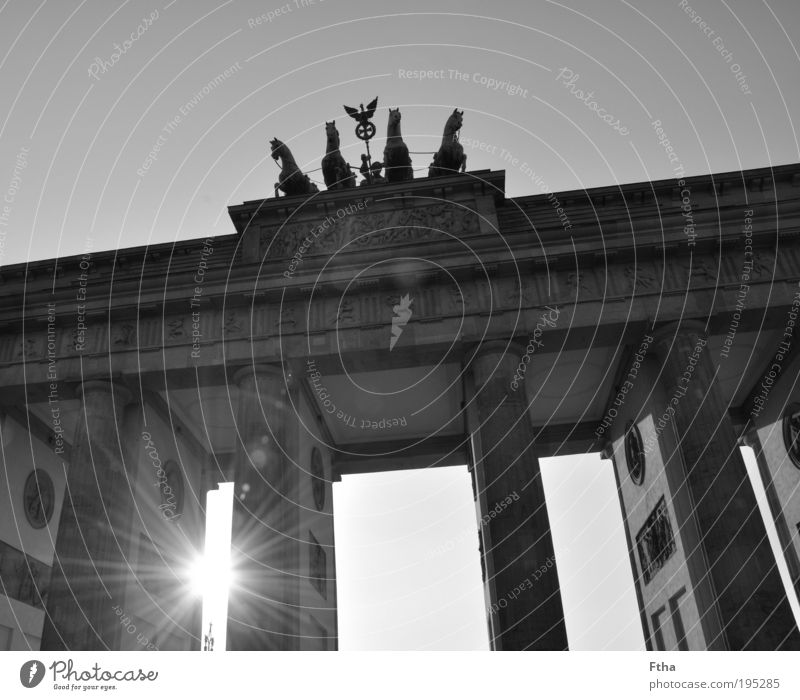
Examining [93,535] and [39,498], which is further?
[39,498]

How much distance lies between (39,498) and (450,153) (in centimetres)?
1706

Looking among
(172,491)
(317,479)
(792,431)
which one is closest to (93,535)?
(172,491)

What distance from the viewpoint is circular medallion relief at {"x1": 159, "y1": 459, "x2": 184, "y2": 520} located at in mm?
20297

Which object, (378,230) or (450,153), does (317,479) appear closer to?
(378,230)

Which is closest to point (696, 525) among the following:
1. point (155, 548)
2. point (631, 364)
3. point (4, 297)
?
point (631, 364)

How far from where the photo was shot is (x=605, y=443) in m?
22.5

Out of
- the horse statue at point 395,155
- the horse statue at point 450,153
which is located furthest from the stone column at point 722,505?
the horse statue at point 395,155

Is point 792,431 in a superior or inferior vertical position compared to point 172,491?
inferior

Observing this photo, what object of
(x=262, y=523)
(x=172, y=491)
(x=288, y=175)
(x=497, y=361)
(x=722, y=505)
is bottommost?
(x=722, y=505)

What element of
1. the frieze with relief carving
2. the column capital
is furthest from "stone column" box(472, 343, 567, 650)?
the frieze with relief carving

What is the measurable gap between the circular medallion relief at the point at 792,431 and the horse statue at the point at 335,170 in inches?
584

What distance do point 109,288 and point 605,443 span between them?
1687 cm

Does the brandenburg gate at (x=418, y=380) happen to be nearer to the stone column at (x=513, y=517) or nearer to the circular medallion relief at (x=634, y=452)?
the stone column at (x=513, y=517)

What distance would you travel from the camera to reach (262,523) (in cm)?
1569
